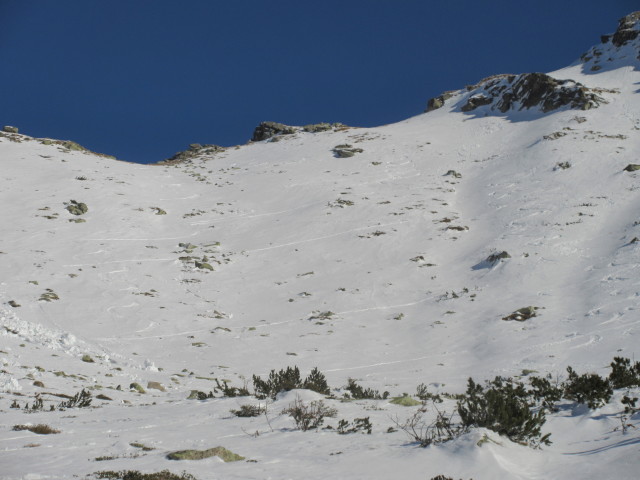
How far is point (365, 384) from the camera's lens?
13625 mm

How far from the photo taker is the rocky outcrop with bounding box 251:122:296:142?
70875mm

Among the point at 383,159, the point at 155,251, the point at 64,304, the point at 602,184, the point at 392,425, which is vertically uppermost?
the point at 383,159

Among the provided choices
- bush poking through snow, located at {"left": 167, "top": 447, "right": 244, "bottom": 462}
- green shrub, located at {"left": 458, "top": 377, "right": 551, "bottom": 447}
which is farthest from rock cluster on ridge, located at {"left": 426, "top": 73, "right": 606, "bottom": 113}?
bush poking through snow, located at {"left": 167, "top": 447, "right": 244, "bottom": 462}

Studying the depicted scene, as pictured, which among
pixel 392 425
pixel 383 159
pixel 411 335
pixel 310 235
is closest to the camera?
pixel 392 425

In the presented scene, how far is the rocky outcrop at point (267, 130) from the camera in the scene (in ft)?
233

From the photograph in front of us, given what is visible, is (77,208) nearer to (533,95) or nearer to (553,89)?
(533,95)

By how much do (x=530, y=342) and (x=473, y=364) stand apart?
7.49ft

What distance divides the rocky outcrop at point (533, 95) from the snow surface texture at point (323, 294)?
3398 mm

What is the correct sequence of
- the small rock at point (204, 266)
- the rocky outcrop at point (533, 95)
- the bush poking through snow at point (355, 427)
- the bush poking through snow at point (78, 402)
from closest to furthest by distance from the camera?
the bush poking through snow at point (355, 427)
the bush poking through snow at point (78, 402)
the small rock at point (204, 266)
the rocky outcrop at point (533, 95)

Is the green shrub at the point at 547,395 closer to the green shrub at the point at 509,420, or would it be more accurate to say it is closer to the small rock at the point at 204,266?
the green shrub at the point at 509,420

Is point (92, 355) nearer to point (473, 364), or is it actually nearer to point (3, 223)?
point (473, 364)

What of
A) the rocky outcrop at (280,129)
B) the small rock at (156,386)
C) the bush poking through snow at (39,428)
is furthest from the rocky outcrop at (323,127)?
the bush poking through snow at (39,428)

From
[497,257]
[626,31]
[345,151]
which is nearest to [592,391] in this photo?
[497,257]

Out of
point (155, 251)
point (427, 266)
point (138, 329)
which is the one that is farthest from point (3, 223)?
point (427, 266)
